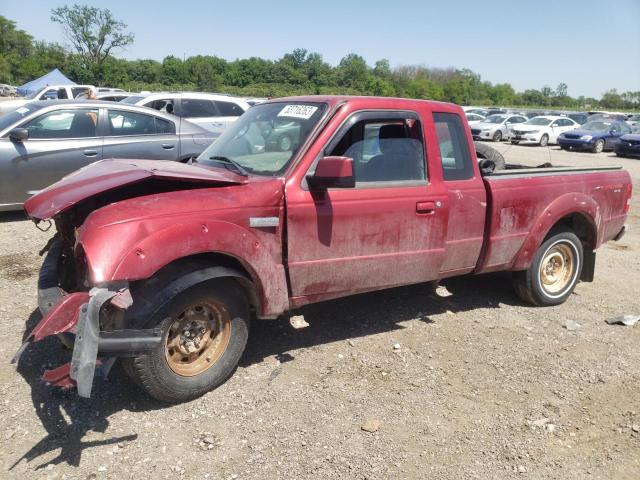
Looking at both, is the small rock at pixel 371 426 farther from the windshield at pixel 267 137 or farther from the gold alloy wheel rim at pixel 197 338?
the windshield at pixel 267 137

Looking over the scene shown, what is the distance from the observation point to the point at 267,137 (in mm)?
4137

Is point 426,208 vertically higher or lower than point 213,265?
higher

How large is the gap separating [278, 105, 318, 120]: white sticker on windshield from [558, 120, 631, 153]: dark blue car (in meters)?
23.1

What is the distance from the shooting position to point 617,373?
13.6 ft

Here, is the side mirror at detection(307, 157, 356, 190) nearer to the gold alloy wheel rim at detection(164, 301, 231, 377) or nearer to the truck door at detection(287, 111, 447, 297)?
the truck door at detection(287, 111, 447, 297)

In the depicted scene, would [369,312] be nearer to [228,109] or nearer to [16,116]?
[16,116]

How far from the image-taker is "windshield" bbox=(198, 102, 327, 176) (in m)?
3.86

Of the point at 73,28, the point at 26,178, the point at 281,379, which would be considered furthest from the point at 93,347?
the point at 73,28

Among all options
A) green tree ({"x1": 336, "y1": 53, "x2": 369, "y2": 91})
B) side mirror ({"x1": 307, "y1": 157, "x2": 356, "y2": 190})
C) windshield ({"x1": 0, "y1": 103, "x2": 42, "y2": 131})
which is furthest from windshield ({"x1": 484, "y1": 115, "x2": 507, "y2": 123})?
green tree ({"x1": 336, "y1": 53, "x2": 369, "y2": 91})

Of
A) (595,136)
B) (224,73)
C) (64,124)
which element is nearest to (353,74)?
(224,73)

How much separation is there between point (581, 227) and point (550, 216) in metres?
0.74

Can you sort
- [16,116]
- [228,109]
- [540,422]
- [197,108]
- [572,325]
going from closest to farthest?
[540,422] → [572,325] → [16,116] → [197,108] → [228,109]

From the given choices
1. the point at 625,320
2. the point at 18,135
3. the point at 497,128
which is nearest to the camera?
the point at 625,320

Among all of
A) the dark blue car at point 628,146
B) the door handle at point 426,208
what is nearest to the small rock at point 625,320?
the door handle at point 426,208
